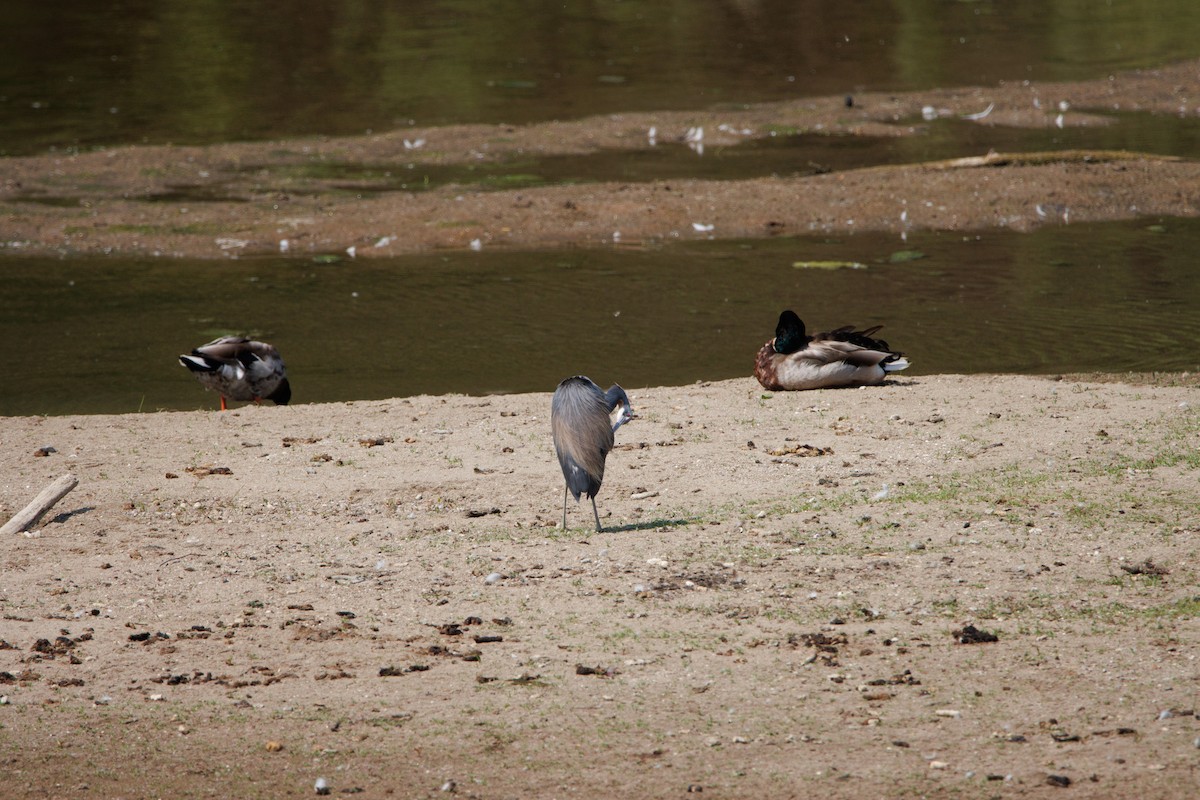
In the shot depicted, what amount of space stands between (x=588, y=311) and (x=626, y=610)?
290 inches

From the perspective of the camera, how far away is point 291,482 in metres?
8.14

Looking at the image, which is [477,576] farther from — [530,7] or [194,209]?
[530,7]

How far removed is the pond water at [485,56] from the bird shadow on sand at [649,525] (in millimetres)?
16508

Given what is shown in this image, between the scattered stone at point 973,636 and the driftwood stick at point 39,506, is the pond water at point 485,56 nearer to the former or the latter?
the driftwood stick at point 39,506

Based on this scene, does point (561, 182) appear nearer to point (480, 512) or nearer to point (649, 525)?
point (480, 512)

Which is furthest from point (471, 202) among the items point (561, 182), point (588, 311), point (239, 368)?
point (239, 368)

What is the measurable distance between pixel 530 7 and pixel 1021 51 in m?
12.4

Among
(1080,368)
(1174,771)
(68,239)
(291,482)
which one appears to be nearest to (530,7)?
(68,239)

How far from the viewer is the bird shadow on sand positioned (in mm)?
7139

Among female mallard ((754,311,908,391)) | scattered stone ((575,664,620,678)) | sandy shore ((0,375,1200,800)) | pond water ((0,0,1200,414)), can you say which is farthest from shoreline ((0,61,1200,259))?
scattered stone ((575,664,620,678))

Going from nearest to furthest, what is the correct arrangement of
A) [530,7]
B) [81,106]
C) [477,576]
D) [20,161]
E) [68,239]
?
[477,576], [68,239], [20,161], [81,106], [530,7]

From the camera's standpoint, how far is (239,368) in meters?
10.5

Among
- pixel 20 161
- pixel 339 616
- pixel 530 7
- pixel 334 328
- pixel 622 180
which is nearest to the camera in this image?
pixel 339 616

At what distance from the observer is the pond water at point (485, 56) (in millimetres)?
24094
